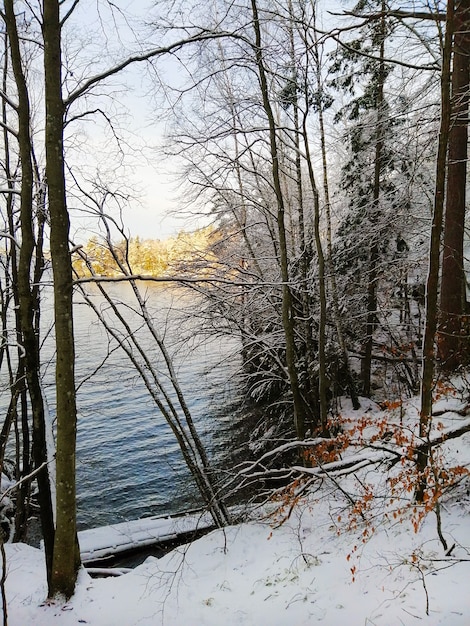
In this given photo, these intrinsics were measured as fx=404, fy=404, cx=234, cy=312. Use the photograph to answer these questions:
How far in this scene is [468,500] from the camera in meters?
4.49

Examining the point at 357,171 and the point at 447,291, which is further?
the point at 357,171

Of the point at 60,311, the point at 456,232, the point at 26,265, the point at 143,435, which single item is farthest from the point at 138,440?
the point at 456,232

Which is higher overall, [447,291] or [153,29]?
[153,29]

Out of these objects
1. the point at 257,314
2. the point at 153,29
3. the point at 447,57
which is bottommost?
the point at 257,314

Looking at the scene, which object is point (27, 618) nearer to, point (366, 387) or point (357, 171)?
point (366, 387)

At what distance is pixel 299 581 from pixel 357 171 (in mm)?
10148

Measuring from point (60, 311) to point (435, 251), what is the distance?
12.8 ft

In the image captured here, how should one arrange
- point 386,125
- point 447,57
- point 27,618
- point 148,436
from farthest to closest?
1. point 148,436
2. point 386,125
3. point 27,618
4. point 447,57

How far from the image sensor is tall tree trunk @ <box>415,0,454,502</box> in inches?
149

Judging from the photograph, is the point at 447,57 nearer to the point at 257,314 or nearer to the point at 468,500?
the point at 468,500

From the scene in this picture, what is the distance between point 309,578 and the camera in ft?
14.4

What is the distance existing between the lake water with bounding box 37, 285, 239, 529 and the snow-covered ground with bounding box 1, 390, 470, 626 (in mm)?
2984

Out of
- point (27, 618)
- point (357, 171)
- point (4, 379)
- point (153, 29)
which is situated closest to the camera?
point (27, 618)

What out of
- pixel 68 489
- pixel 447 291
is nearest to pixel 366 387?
pixel 447 291
